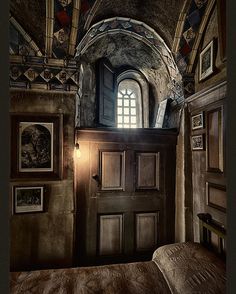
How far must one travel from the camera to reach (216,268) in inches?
92.0

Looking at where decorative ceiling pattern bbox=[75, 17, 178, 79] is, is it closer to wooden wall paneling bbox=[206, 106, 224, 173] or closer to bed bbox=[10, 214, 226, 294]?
wooden wall paneling bbox=[206, 106, 224, 173]

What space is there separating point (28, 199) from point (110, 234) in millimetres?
1704

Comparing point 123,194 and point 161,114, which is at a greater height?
point 161,114

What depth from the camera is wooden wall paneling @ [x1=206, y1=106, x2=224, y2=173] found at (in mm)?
2980

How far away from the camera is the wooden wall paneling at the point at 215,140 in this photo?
9.78ft

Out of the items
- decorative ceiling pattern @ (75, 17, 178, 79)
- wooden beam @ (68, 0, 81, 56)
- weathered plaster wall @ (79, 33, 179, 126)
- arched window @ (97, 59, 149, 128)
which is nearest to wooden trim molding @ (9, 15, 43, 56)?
wooden beam @ (68, 0, 81, 56)

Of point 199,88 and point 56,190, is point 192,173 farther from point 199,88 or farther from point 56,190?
point 56,190

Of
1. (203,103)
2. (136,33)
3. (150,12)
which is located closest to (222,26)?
(203,103)

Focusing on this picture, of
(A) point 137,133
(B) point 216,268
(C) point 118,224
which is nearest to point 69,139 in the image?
(A) point 137,133

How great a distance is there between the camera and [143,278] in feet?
8.24

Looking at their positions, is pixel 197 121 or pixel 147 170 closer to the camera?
pixel 197 121

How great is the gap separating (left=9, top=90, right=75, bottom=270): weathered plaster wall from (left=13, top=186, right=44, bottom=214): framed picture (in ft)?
0.28

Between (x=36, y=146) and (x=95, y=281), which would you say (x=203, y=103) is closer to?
(x=36, y=146)

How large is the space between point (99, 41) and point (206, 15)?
2.28 meters
